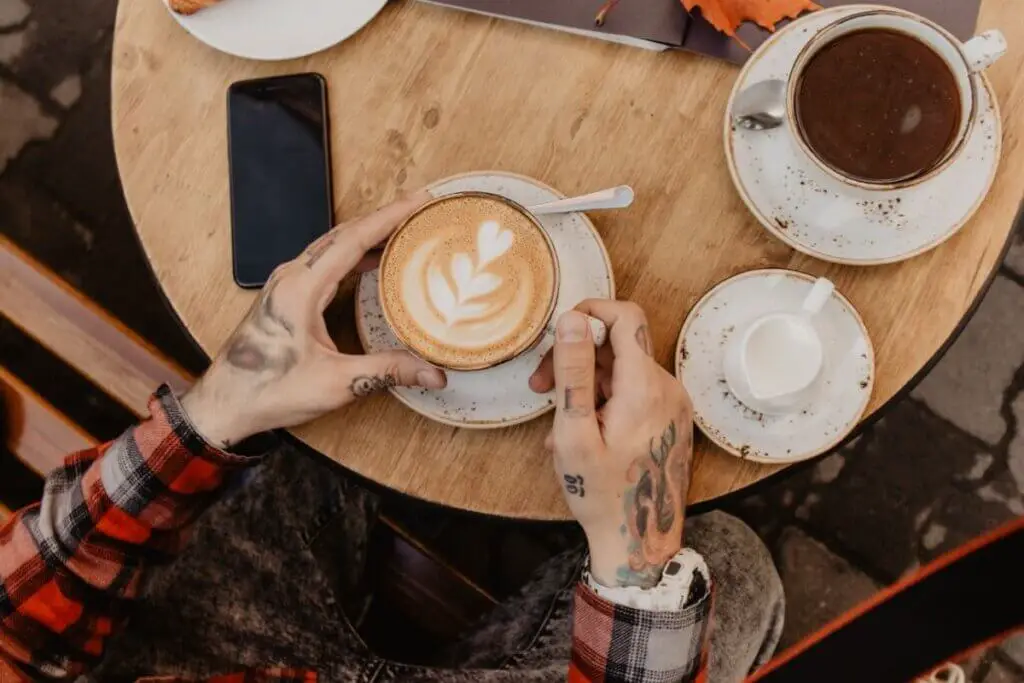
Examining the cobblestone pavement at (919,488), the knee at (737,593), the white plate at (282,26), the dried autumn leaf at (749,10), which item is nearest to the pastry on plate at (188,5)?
the white plate at (282,26)

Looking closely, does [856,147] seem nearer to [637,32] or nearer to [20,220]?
[637,32]

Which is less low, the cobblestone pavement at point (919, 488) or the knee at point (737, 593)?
the knee at point (737, 593)

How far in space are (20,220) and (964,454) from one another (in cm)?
213

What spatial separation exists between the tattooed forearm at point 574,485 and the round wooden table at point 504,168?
4 cm

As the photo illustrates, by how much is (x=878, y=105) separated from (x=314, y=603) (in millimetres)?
954

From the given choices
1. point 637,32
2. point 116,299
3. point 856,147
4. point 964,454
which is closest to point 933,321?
point 856,147

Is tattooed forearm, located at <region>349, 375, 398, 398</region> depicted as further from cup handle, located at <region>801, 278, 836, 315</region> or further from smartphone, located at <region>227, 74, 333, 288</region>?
cup handle, located at <region>801, 278, 836, 315</region>

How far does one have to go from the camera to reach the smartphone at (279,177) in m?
0.95

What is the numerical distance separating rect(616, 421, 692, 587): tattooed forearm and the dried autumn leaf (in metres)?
0.44

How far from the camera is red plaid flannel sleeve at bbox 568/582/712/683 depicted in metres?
0.91

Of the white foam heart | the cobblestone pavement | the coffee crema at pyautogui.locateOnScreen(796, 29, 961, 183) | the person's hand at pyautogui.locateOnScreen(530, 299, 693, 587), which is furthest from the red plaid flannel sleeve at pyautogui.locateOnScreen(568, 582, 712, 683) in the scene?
the cobblestone pavement

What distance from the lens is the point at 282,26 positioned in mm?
939

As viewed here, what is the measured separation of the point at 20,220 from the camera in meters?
1.91

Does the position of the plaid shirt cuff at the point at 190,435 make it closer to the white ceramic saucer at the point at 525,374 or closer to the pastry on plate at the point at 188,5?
the white ceramic saucer at the point at 525,374
